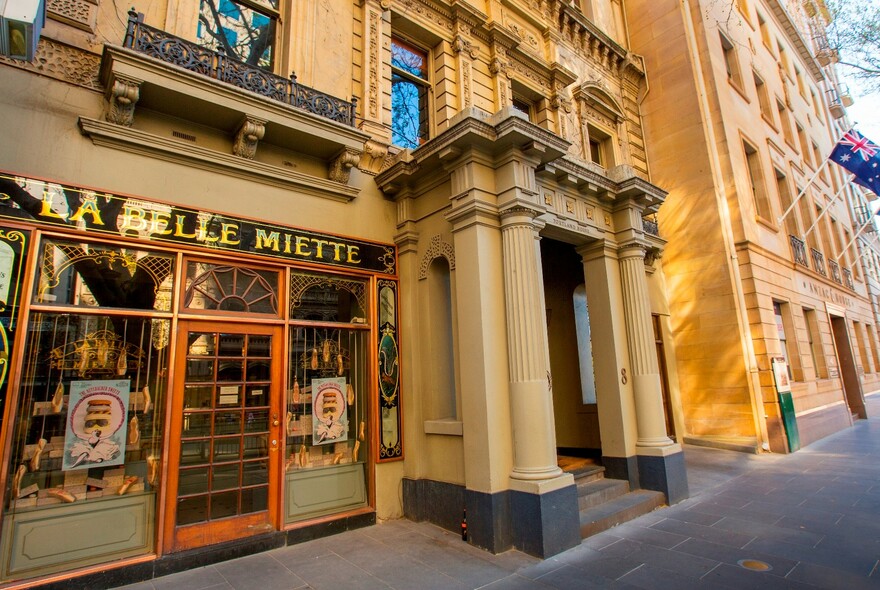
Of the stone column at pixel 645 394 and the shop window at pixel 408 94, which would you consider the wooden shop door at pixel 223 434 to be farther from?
the stone column at pixel 645 394

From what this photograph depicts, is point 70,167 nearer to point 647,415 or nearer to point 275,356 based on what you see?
point 275,356

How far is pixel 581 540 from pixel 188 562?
4.53 m

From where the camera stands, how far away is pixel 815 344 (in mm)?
15203

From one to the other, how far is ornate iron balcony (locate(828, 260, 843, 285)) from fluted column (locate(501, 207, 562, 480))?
62.1 ft

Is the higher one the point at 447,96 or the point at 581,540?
the point at 447,96

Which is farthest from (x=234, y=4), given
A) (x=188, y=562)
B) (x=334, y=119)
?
(x=188, y=562)

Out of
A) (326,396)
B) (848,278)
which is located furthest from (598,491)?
(848,278)

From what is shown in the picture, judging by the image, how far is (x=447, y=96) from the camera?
8.96m

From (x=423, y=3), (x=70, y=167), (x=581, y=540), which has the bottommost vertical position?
(x=581, y=540)

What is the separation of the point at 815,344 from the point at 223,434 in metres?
18.1

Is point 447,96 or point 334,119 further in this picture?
point 447,96

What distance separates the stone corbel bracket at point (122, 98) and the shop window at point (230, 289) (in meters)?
1.77

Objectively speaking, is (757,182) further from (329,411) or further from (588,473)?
(329,411)

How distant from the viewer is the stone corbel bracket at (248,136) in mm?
5755
